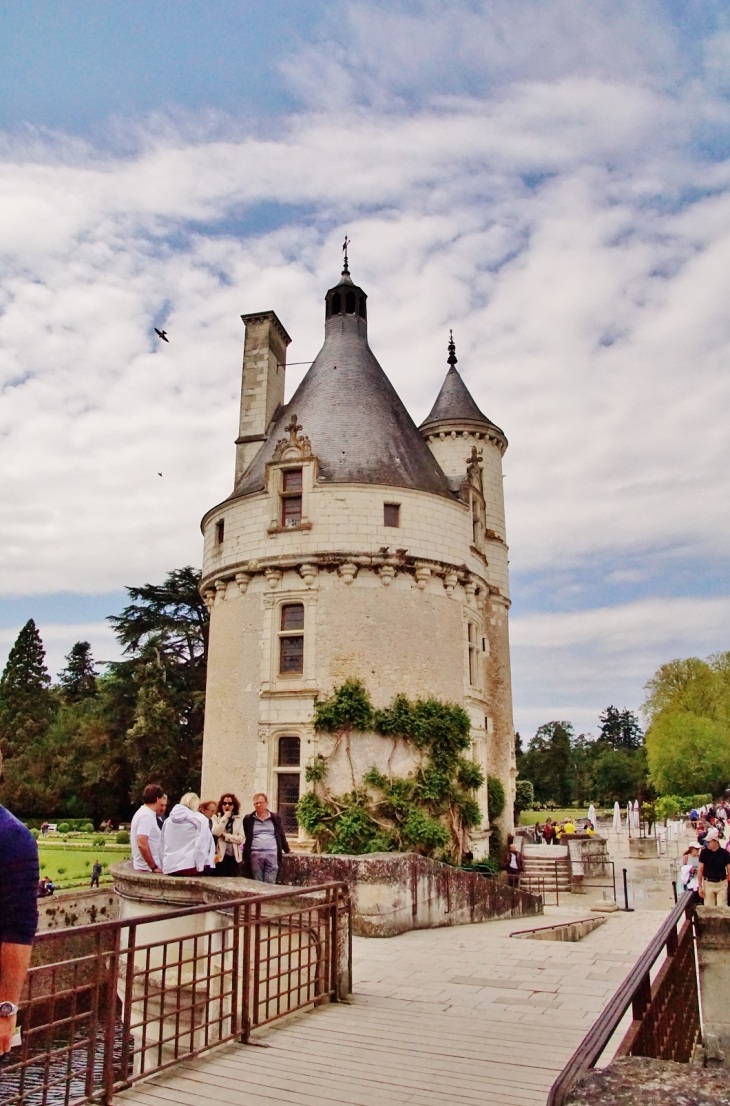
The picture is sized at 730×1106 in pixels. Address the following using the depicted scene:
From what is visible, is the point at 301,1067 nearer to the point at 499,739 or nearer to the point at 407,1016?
→ the point at 407,1016

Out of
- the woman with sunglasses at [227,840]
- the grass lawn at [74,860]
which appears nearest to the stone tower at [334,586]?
the woman with sunglasses at [227,840]

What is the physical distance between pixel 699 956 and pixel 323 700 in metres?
14.2

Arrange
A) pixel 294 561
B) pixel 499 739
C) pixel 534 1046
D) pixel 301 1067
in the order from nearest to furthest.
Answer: pixel 301 1067 < pixel 534 1046 < pixel 294 561 < pixel 499 739

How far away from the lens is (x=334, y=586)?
21.0m

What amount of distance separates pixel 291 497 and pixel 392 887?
1201cm

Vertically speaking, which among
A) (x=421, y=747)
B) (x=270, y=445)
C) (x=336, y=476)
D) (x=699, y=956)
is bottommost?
(x=699, y=956)

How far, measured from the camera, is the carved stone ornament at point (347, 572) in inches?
822

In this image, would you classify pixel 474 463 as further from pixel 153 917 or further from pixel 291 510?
pixel 153 917

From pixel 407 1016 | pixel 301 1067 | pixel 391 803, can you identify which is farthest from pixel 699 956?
pixel 391 803

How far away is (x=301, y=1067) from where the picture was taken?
5859 millimetres

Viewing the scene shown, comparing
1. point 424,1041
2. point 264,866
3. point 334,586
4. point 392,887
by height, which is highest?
point 334,586

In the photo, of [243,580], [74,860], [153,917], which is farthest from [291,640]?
[74,860]

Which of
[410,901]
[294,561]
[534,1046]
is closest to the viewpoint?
[534,1046]

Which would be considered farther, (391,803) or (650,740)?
(650,740)
